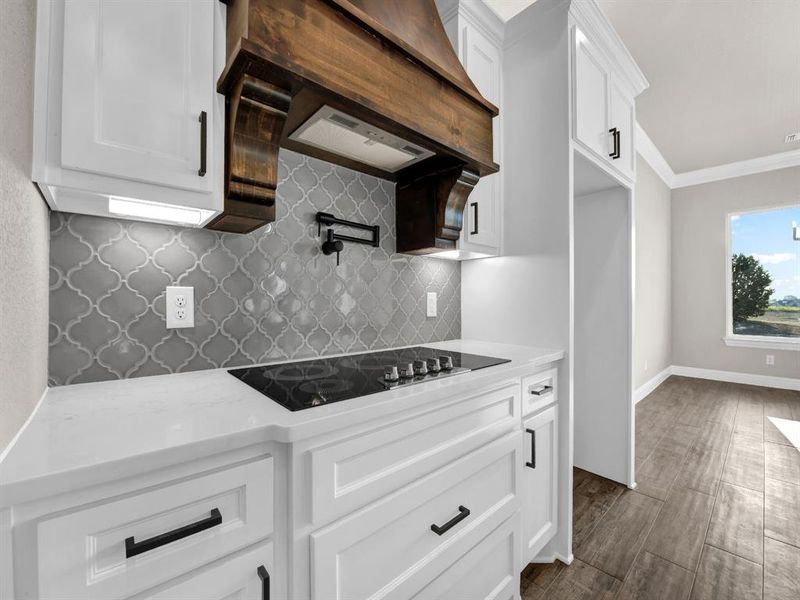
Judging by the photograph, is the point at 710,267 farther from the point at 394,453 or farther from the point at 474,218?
the point at 394,453

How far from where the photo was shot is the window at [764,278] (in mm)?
4695

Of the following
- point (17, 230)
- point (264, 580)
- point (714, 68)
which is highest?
point (714, 68)

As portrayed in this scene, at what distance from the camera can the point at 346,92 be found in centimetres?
105

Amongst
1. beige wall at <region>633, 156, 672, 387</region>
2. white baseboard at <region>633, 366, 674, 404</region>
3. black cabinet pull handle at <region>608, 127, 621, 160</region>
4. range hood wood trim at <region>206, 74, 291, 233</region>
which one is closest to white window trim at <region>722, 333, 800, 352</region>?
beige wall at <region>633, 156, 672, 387</region>

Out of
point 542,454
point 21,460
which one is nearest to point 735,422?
point 542,454

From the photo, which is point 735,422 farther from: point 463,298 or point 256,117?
point 256,117

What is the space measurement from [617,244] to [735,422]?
8.41 feet

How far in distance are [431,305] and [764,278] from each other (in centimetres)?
554

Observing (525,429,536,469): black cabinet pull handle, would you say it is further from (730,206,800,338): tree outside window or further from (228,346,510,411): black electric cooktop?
(730,206,800,338): tree outside window

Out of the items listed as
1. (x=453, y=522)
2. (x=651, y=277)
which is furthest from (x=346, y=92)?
(x=651, y=277)

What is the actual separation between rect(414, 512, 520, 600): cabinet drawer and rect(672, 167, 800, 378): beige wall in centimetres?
538

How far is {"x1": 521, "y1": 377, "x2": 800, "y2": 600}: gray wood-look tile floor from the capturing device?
1.56m

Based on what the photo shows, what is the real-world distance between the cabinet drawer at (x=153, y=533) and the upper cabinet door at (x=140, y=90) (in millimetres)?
697

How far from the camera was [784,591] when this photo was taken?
59.4 inches
